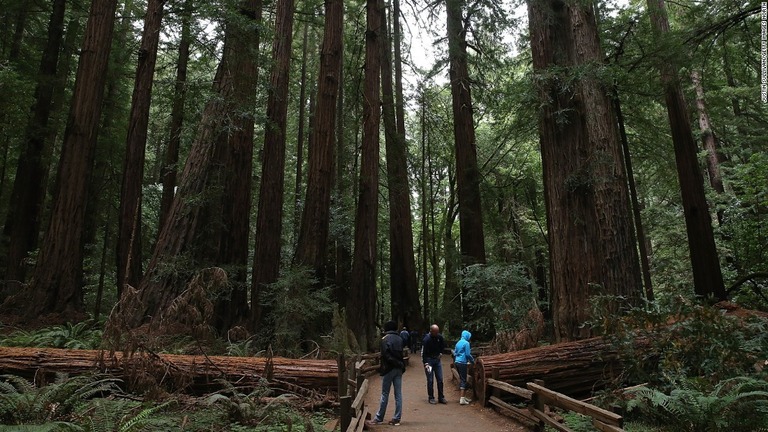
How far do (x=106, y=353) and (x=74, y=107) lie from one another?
281 inches

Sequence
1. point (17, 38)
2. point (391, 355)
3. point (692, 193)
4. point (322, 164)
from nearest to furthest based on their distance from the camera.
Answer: point (391, 355), point (692, 193), point (322, 164), point (17, 38)

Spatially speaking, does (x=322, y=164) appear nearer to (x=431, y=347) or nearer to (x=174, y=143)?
(x=431, y=347)

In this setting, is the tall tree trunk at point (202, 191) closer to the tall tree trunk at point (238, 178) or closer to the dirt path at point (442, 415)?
the tall tree trunk at point (238, 178)

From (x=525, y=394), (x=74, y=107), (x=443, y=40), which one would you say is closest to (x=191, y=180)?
(x=74, y=107)

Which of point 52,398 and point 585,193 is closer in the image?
point 52,398

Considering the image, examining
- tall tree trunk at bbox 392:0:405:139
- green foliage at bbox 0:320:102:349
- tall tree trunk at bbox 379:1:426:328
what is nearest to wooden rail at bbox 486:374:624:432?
green foliage at bbox 0:320:102:349

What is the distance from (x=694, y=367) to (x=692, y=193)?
24.9 ft

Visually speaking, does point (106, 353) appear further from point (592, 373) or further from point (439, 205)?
point (439, 205)

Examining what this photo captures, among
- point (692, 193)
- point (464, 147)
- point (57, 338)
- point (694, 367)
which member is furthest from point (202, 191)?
point (692, 193)

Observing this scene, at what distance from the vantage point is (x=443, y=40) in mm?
20391

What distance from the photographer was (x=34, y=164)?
51.3ft

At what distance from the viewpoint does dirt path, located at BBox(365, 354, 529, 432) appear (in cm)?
766

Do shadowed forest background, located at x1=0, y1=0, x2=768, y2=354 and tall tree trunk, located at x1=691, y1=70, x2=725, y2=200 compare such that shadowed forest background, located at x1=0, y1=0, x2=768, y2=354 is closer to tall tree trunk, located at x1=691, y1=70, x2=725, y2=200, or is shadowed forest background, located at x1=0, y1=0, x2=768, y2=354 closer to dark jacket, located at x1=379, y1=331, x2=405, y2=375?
tall tree trunk, located at x1=691, y1=70, x2=725, y2=200

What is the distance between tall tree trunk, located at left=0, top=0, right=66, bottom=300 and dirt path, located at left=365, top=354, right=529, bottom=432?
1250 centimetres
